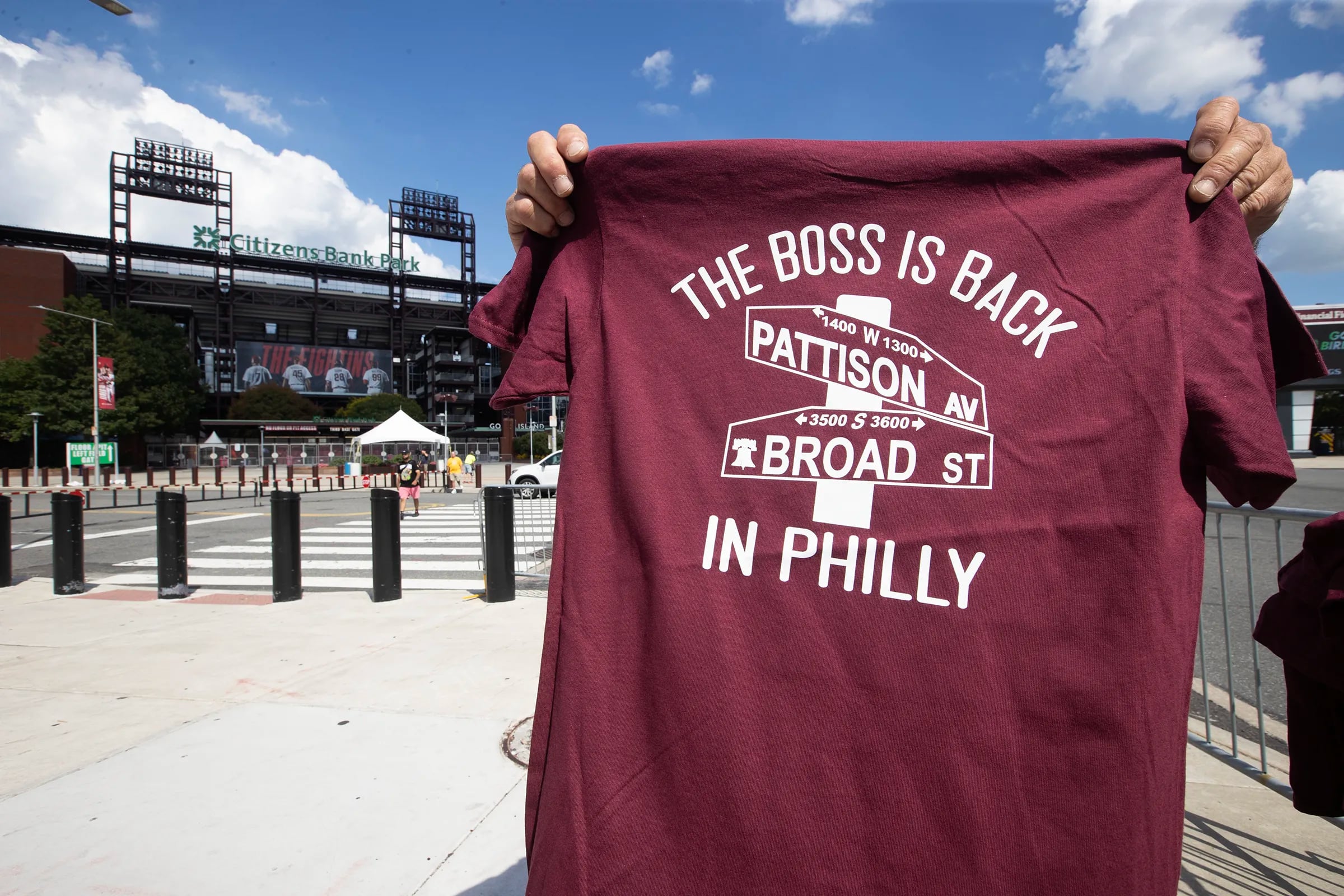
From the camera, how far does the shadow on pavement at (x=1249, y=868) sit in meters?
2.37

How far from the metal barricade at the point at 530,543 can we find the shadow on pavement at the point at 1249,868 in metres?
5.22

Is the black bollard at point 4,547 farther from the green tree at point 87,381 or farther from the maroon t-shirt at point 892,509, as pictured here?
the green tree at point 87,381

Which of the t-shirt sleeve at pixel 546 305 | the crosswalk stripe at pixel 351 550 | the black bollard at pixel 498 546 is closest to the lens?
the t-shirt sleeve at pixel 546 305

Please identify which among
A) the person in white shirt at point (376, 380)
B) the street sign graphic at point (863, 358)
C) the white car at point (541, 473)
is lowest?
the white car at point (541, 473)

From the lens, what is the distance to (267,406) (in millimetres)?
74250

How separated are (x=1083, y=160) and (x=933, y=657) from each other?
1198mm

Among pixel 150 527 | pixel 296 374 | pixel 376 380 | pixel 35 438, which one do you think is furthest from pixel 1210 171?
pixel 376 380

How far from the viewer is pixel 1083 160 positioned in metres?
1.62

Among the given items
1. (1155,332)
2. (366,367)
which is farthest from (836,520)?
(366,367)

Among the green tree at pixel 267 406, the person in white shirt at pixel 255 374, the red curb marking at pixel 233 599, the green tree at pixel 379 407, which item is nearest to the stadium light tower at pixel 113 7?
the red curb marking at pixel 233 599

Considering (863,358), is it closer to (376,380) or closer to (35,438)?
(35,438)

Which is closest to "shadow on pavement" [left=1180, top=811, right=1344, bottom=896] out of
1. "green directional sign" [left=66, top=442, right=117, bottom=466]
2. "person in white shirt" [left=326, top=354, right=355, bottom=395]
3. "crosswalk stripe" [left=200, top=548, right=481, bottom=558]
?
"crosswalk stripe" [left=200, top=548, right=481, bottom=558]

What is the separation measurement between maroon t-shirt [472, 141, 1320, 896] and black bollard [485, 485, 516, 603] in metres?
5.48

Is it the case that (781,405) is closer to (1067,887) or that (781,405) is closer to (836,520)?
(836,520)
